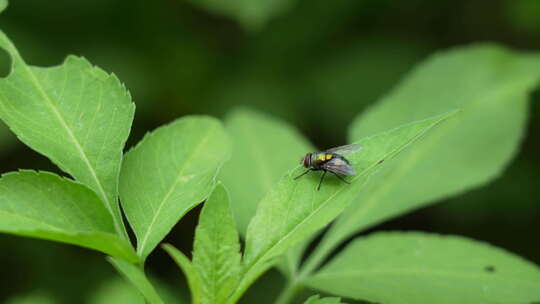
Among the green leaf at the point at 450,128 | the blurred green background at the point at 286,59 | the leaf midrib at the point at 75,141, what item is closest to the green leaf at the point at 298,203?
the leaf midrib at the point at 75,141

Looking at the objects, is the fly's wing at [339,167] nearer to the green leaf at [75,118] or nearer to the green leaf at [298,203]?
the green leaf at [298,203]

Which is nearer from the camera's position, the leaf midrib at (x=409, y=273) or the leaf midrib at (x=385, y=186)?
the leaf midrib at (x=409, y=273)

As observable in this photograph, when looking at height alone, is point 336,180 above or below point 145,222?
above

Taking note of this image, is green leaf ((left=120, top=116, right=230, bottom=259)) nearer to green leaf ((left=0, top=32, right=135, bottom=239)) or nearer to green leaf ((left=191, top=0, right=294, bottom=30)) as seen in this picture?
green leaf ((left=0, top=32, right=135, bottom=239))

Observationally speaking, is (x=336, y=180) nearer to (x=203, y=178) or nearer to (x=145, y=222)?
(x=203, y=178)

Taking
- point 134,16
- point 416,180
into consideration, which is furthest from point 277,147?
point 134,16

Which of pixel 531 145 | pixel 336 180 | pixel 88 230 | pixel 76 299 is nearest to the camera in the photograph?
pixel 88 230
